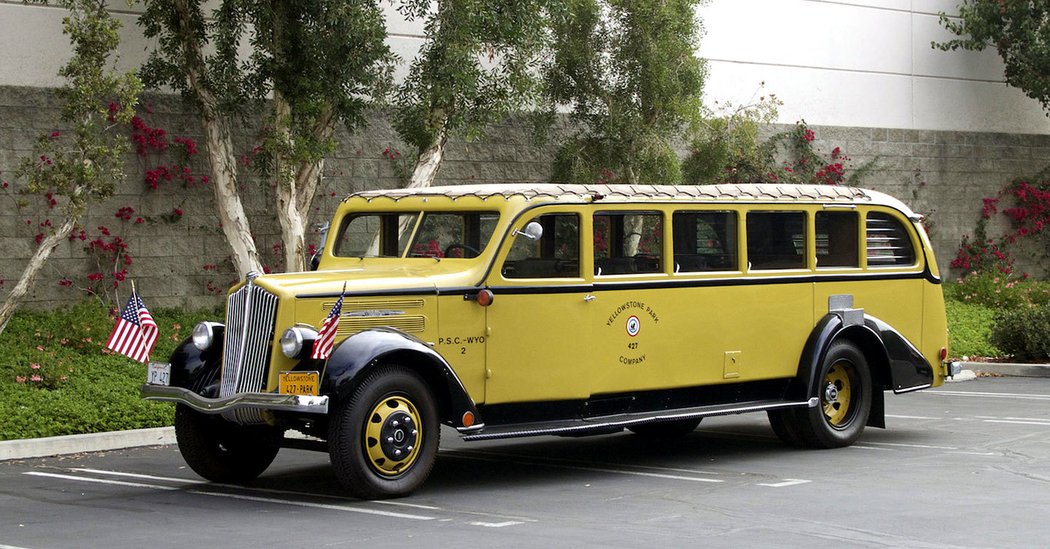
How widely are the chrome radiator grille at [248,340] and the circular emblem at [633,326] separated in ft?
9.17

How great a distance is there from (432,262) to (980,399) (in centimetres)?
775

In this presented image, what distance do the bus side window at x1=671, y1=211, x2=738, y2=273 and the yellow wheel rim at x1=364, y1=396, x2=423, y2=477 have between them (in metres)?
2.74

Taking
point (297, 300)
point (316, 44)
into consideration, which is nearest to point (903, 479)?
point (297, 300)

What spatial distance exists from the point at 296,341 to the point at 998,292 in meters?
18.0

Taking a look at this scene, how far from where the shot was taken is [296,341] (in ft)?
31.7

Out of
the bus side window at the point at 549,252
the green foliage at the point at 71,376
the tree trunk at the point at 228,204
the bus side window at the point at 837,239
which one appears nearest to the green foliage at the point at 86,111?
the tree trunk at the point at 228,204

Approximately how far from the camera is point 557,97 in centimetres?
2088

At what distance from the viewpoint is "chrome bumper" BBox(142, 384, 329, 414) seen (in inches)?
372

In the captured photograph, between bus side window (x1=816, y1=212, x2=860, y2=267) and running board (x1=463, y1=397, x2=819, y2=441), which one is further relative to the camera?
bus side window (x1=816, y1=212, x2=860, y2=267)

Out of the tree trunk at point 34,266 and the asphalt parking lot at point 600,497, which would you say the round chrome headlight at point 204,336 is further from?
the tree trunk at point 34,266

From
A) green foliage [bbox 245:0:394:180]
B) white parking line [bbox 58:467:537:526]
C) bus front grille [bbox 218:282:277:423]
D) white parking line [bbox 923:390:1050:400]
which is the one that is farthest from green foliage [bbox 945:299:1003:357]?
bus front grille [bbox 218:282:277:423]

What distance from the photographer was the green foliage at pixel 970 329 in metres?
20.5

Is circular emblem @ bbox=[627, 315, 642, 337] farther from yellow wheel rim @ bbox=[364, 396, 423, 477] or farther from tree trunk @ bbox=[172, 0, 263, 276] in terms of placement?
tree trunk @ bbox=[172, 0, 263, 276]

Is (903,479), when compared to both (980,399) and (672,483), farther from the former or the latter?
(980,399)
